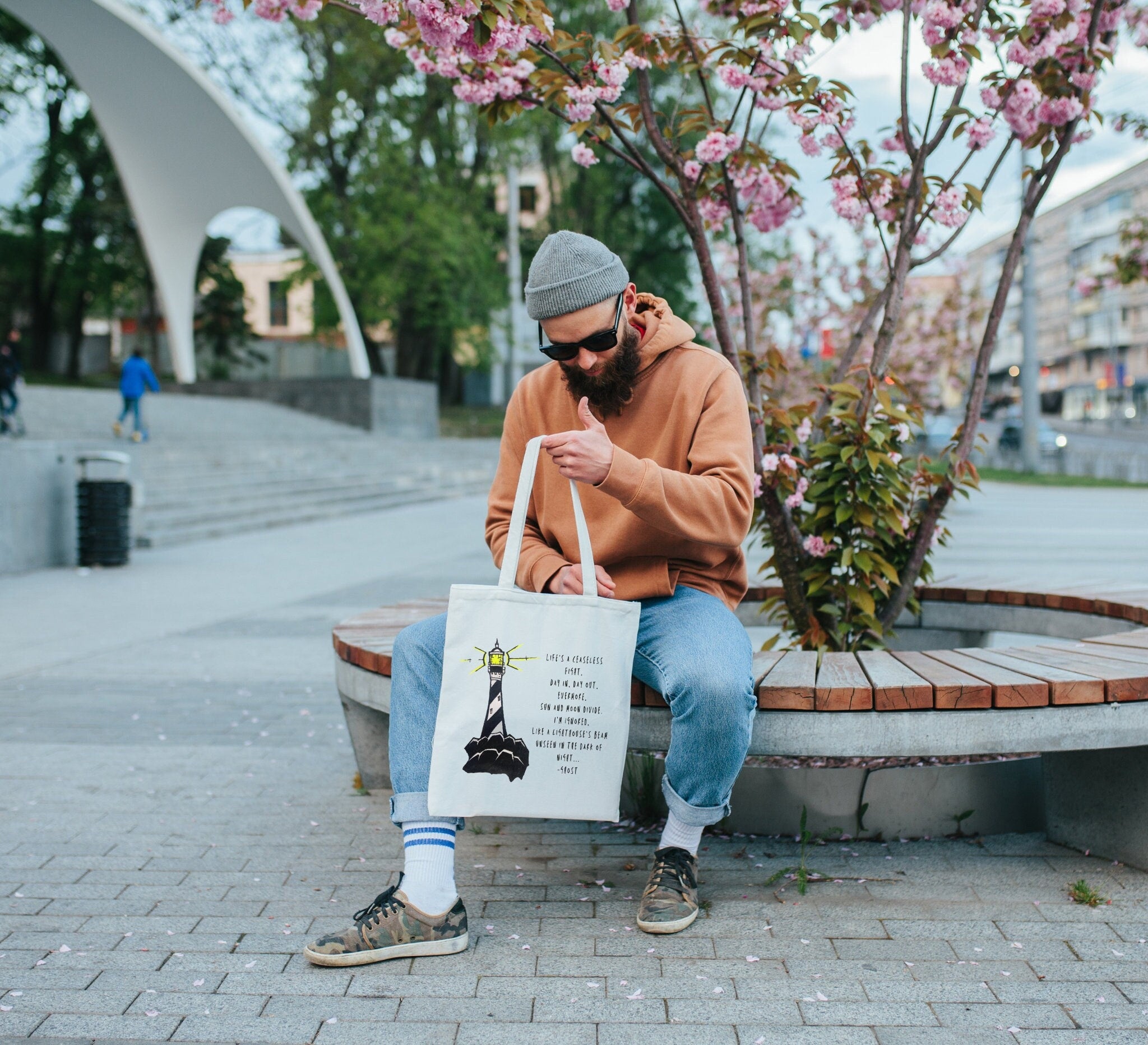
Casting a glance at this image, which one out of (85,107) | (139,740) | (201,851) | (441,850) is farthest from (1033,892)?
(85,107)

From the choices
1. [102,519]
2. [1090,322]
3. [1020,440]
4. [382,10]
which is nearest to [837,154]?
[382,10]

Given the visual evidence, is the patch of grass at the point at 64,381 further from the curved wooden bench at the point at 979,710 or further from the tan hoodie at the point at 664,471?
the curved wooden bench at the point at 979,710

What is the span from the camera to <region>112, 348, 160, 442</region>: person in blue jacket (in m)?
17.3

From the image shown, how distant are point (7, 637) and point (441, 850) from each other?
5.04m

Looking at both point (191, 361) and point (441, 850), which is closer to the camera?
point (441, 850)

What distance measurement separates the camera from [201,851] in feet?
10.7

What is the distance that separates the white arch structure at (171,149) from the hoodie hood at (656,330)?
24612 millimetres

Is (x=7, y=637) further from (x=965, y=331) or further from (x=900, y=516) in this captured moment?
(x=965, y=331)

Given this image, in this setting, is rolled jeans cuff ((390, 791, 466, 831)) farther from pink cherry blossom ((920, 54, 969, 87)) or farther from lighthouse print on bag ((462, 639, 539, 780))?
pink cherry blossom ((920, 54, 969, 87))

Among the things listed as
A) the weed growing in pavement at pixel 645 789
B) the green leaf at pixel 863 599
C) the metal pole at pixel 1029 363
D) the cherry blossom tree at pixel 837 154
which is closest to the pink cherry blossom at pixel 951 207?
the cherry blossom tree at pixel 837 154

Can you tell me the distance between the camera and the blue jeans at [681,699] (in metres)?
2.65

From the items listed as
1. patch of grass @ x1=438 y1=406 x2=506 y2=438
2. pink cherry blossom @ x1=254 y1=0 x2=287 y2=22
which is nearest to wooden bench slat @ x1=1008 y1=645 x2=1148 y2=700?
pink cherry blossom @ x1=254 y1=0 x2=287 y2=22

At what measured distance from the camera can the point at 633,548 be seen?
2.87m

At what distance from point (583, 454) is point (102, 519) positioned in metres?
8.77
